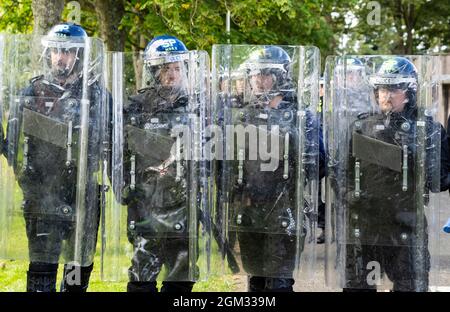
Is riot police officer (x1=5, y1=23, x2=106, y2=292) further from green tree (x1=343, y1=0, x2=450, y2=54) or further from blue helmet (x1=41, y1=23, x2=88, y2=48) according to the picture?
green tree (x1=343, y1=0, x2=450, y2=54)

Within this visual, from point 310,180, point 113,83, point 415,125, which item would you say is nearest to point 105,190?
point 113,83

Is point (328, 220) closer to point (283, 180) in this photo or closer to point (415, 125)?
point (283, 180)

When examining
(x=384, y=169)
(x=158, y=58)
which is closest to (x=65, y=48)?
(x=158, y=58)

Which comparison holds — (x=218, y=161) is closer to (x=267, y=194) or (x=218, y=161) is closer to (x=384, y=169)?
(x=267, y=194)

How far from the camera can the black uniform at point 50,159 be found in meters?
5.00

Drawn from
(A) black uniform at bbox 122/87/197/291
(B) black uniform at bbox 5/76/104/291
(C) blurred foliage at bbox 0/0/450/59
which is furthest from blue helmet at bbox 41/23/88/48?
(C) blurred foliage at bbox 0/0/450/59

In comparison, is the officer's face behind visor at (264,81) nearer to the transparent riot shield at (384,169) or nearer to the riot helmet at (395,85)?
the transparent riot shield at (384,169)

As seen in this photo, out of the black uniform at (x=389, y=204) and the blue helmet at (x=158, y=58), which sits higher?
the blue helmet at (x=158, y=58)

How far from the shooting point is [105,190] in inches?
200

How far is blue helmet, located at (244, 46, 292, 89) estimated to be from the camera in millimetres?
5012

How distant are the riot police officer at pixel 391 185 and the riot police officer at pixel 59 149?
1.88m

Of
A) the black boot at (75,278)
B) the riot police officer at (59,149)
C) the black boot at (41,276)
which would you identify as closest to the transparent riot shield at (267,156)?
the riot police officer at (59,149)

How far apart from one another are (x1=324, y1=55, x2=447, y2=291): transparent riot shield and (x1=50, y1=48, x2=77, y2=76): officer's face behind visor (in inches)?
75.2

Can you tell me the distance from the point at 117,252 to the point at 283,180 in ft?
4.33
